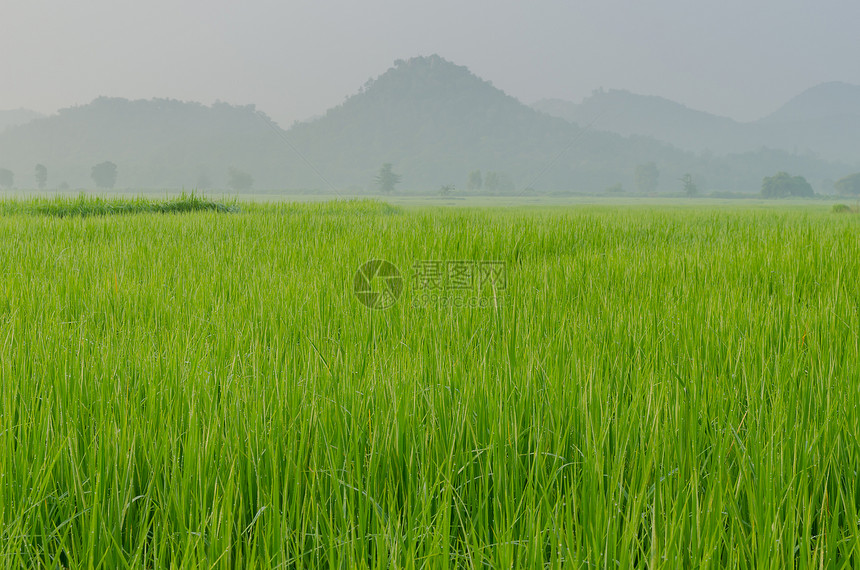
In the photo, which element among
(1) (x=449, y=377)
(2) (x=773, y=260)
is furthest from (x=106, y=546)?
(2) (x=773, y=260)

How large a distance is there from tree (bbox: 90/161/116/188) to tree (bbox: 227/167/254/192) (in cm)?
1704

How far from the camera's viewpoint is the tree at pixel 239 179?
87.1 metres

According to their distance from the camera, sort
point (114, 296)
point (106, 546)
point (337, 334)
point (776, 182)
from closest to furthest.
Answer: point (106, 546)
point (337, 334)
point (114, 296)
point (776, 182)

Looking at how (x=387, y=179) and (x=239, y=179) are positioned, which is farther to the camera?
(x=239, y=179)

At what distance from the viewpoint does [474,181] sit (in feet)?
271

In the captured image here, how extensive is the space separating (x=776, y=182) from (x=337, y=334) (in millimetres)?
88181

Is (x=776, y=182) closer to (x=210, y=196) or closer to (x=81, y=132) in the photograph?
(x=210, y=196)

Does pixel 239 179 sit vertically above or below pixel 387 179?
above

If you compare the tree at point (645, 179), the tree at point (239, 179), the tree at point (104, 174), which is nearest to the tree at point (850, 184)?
the tree at point (645, 179)

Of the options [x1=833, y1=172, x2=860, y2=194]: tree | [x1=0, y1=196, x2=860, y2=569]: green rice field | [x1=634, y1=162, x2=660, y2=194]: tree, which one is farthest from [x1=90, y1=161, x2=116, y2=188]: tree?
[x1=833, y1=172, x2=860, y2=194]: tree

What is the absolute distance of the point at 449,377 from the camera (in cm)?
118

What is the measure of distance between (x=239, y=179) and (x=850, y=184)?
97.9 m

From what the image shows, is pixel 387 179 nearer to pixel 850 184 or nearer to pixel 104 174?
pixel 104 174

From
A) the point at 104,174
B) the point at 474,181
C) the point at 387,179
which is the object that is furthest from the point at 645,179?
the point at 104,174
